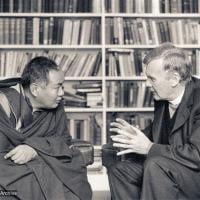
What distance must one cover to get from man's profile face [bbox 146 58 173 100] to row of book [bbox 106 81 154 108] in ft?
5.21

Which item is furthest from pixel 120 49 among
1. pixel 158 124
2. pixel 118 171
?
pixel 118 171

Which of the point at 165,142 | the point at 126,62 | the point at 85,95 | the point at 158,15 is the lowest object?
the point at 165,142

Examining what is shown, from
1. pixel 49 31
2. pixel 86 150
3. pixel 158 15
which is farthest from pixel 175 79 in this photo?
pixel 49 31

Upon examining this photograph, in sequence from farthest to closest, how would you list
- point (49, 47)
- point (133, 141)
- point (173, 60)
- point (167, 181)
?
1. point (49, 47)
2. point (173, 60)
3. point (133, 141)
4. point (167, 181)

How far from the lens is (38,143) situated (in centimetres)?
248

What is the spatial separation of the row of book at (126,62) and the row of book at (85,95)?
0.57 ft

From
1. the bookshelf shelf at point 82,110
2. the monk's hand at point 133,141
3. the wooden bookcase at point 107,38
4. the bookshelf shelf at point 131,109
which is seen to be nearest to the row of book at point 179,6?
the wooden bookcase at point 107,38

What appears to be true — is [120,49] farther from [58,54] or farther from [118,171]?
[118,171]

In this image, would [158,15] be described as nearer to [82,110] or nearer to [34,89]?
[82,110]

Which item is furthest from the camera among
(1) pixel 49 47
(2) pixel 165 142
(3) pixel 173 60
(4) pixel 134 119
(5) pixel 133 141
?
(4) pixel 134 119

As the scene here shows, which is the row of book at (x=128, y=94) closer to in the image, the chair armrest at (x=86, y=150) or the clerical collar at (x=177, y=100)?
the chair armrest at (x=86, y=150)

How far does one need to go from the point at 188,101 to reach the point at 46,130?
0.85 metres

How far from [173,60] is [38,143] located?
2.79 ft

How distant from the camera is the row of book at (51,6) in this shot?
396cm
